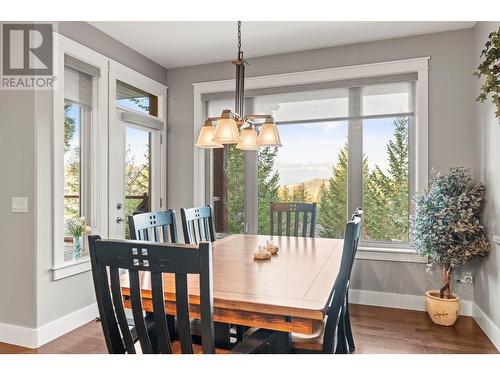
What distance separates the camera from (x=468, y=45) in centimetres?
324

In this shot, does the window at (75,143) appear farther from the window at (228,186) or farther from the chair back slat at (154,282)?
the chair back slat at (154,282)

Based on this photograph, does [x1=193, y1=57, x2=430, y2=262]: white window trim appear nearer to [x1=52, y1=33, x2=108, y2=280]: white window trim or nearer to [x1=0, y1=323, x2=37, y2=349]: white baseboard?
[x1=52, y1=33, x2=108, y2=280]: white window trim

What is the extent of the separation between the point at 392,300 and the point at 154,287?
9.59ft

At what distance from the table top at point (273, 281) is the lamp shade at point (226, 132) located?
0.71 meters

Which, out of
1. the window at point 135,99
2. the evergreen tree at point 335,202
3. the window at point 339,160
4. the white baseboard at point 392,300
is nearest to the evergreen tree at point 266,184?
the window at point 339,160

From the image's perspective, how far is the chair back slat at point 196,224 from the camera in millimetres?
2625

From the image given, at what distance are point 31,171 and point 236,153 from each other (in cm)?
212

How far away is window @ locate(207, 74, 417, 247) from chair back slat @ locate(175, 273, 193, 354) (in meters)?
2.74

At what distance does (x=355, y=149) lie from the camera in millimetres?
3654

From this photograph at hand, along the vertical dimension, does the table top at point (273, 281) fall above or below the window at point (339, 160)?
below

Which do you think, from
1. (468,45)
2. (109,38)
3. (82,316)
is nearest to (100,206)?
(82,316)

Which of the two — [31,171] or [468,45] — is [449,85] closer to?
[468,45]

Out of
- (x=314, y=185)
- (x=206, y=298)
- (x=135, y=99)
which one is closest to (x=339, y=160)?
(x=314, y=185)
